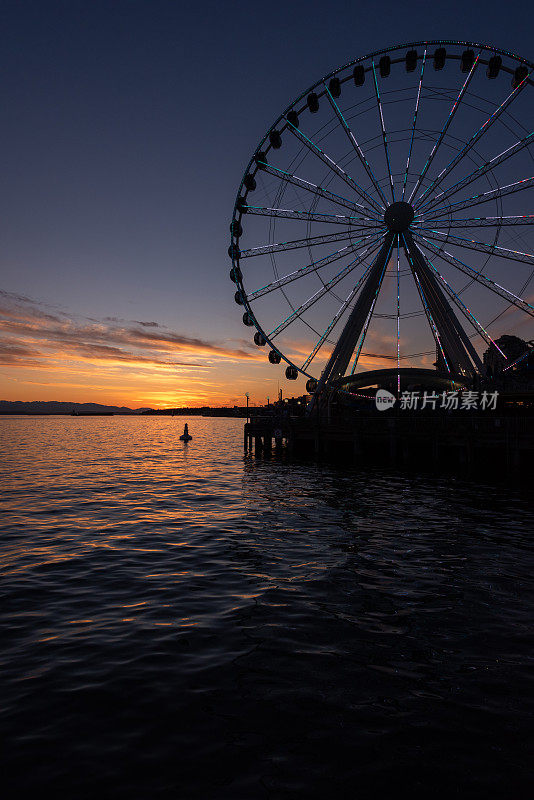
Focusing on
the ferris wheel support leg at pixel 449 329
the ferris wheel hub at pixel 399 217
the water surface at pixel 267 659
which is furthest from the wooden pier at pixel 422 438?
the water surface at pixel 267 659

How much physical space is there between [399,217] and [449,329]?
10144mm

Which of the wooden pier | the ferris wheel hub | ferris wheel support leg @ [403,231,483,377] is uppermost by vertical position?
the ferris wheel hub

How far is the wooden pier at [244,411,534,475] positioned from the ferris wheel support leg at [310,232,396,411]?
13.3 ft

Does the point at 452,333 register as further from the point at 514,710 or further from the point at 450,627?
the point at 514,710

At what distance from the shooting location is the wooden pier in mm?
32844

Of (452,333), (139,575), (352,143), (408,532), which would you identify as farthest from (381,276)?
(139,575)

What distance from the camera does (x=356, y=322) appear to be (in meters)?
40.8

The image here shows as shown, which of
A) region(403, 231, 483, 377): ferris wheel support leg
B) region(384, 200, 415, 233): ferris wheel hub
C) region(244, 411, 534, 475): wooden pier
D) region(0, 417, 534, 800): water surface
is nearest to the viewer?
region(0, 417, 534, 800): water surface

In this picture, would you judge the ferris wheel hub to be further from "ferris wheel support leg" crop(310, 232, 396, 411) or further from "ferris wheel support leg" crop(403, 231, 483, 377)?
"ferris wheel support leg" crop(403, 231, 483, 377)

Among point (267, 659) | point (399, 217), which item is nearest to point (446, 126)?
point (399, 217)

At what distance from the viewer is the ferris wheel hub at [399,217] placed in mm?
40812

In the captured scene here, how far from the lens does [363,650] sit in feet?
25.5

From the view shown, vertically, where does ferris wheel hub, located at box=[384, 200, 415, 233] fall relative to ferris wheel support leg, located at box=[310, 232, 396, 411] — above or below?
above

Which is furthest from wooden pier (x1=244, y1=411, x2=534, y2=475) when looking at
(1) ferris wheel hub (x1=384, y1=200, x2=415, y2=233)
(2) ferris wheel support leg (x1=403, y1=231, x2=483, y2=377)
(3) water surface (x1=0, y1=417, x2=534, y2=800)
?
(3) water surface (x1=0, y1=417, x2=534, y2=800)
